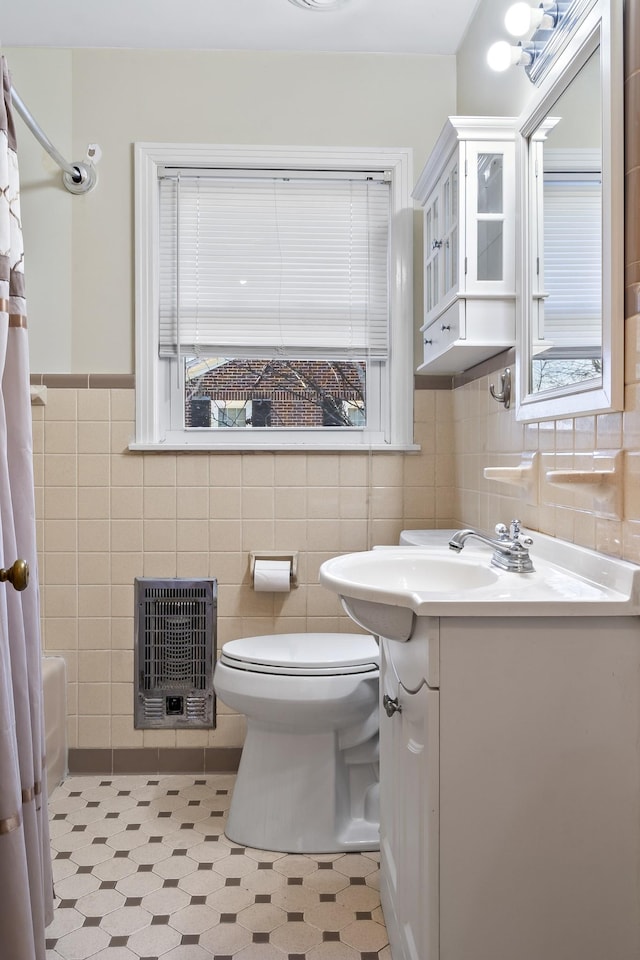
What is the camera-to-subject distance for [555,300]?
1.49 metres

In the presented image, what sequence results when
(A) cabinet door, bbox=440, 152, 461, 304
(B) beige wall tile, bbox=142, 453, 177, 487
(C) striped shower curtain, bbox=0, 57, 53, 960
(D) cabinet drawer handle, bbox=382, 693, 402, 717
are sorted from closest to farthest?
(C) striped shower curtain, bbox=0, 57, 53, 960 < (D) cabinet drawer handle, bbox=382, 693, 402, 717 < (A) cabinet door, bbox=440, 152, 461, 304 < (B) beige wall tile, bbox=142, 453, 177, 487

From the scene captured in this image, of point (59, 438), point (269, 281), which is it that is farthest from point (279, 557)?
point (269, 281)

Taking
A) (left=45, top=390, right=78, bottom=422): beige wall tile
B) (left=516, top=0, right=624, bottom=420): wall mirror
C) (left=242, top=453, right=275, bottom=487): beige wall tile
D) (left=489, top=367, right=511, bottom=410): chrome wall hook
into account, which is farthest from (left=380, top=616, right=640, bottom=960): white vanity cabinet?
(left=45, top=390, right=78, bottom=422): beige wall tile

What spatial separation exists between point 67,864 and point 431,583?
1.20 m

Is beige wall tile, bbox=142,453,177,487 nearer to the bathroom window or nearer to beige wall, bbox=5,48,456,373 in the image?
the bathroom window

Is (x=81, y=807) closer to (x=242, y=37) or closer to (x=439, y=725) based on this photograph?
(x=439, y=725)

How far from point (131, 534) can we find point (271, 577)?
50 cm

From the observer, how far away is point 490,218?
1.78m

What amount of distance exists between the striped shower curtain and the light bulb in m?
1.20

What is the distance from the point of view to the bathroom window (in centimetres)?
243

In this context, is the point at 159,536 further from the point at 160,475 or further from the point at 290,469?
the point at 290,469

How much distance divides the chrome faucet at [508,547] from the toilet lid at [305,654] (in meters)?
0.59

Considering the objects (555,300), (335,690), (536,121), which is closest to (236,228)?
(536,121)

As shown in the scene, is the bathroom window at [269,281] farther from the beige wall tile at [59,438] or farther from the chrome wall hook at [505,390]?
the chrome wall hook at [505,390]
